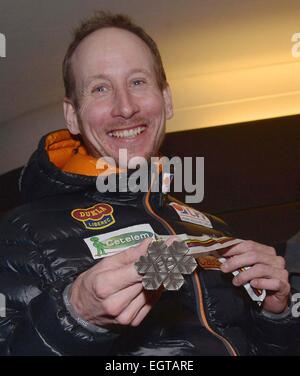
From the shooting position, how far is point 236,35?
1.87m

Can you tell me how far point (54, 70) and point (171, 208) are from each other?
701 mm

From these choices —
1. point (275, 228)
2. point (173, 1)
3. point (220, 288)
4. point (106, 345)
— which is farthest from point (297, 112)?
point (106, 345)

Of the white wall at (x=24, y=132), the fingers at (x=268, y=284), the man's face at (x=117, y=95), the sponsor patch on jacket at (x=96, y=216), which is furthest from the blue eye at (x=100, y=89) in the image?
the white wall at (x=24, y=132)

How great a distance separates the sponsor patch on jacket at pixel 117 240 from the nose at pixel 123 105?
0.24 m

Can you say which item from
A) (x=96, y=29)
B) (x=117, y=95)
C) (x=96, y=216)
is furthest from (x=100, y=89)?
(x=96, y=216)

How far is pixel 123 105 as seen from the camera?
1271mm

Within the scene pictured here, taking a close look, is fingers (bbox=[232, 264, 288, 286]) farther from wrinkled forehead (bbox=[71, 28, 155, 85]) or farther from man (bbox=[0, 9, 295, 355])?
wrinkled forehead (bbox=[71, 28, 155, 85])

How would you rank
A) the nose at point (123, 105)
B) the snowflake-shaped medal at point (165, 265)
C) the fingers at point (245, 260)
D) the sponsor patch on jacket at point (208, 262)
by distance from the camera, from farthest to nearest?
the nose at point (123, 105) → the sponsor patch on jacket at point (208, 262) → the fingers at point (245, 260) → the snowflake-shaped medal at point (165, 265)

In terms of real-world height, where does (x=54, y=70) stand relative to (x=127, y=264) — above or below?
above

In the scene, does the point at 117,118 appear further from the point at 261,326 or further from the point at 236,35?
the point at 236,35

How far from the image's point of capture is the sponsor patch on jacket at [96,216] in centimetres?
118

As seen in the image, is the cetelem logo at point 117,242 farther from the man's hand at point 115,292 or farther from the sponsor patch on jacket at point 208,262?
the man's hand at point 115,292

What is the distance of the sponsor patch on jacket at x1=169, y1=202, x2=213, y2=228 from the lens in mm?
1315

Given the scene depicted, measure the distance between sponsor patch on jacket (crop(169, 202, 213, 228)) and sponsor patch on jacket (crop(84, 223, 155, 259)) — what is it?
0.47 feet
